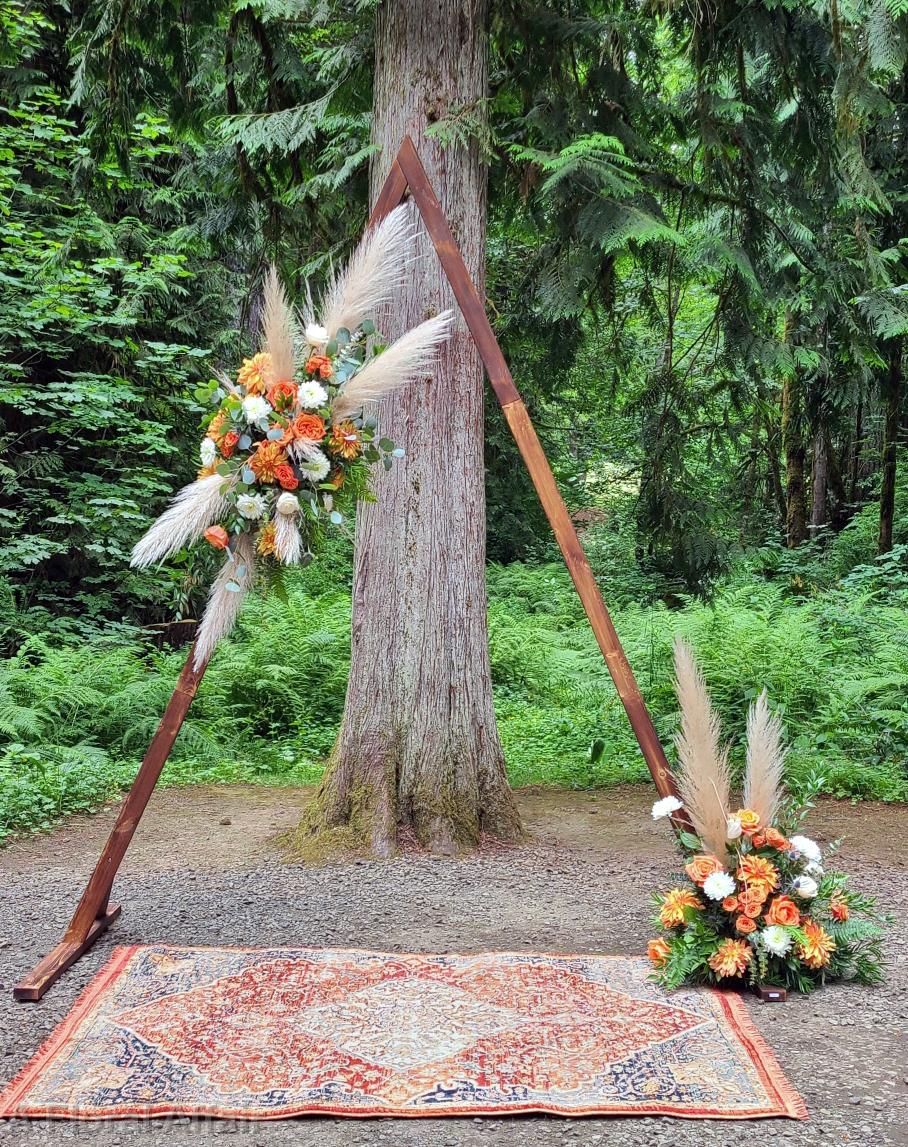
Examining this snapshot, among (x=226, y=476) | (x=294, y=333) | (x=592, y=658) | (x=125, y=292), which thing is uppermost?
(x=125, y=292)

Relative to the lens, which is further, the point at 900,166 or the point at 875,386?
the point at 900,166

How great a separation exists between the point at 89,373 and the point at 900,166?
7.88 m

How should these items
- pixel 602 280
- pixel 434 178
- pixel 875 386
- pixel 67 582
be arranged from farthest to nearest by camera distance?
pixel 67 582
pixel 875 386
pixel 602 280
pixel 434 178

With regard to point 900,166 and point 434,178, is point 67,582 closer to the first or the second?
point 434,178

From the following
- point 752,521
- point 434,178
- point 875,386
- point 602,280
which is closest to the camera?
point 434,178

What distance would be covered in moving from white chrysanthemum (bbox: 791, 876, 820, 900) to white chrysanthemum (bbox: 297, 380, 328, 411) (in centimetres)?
245

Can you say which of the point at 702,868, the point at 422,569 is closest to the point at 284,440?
the point at 422,569

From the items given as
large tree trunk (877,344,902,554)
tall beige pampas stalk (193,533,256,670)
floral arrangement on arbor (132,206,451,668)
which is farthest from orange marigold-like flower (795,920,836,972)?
large tree trunk (877,344,902,554)

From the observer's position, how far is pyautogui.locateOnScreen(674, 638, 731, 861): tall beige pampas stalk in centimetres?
370

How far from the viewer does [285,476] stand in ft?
12.1

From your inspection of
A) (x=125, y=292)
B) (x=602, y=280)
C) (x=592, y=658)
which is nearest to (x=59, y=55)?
(x=125, y=292)

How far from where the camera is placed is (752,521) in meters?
12.3

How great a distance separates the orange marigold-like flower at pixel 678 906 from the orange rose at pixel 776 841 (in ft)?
1.09

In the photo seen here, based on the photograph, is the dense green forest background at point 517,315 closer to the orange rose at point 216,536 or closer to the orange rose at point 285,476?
the orange rose at point 216,536
